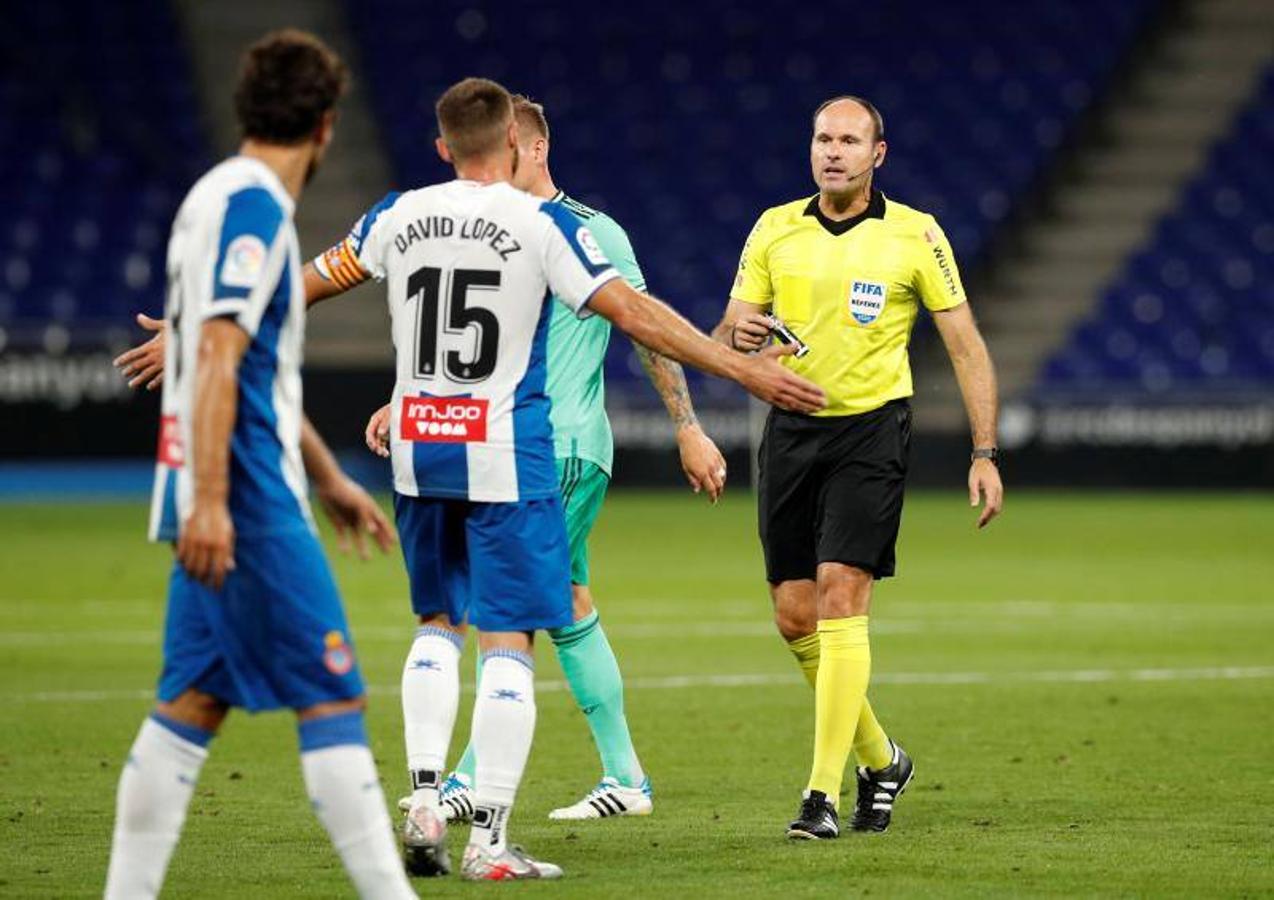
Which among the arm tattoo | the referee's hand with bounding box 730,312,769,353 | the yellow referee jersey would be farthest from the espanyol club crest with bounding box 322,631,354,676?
the yellow referee jersey

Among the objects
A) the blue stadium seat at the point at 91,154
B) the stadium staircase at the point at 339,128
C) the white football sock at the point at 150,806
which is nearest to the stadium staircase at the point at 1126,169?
the stadium staircase at the point at 339,128

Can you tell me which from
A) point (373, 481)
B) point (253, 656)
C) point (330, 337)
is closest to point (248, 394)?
point (253, 656)

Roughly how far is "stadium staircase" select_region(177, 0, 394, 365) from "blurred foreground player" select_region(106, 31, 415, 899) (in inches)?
974

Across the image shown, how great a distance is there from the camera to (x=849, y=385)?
7.93 m

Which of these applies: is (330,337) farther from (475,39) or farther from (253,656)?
(253,656)

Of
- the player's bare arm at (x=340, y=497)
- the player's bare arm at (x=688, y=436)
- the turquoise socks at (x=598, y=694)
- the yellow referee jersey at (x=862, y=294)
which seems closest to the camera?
the player's bare arm at (x=340, y=497)

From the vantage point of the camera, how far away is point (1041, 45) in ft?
105

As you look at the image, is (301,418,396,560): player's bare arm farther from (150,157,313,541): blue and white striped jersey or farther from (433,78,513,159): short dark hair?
(433,78,513,159): short dark hair

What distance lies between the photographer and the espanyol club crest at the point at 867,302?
793cm

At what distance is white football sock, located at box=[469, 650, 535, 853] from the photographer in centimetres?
659

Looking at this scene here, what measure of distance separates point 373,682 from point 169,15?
22.6m

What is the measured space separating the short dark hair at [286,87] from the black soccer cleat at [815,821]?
2.99m

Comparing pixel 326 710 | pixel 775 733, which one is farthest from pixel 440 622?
pixel 775 733

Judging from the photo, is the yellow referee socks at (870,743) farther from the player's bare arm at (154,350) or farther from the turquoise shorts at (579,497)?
the player's bare arm at (154,350)
